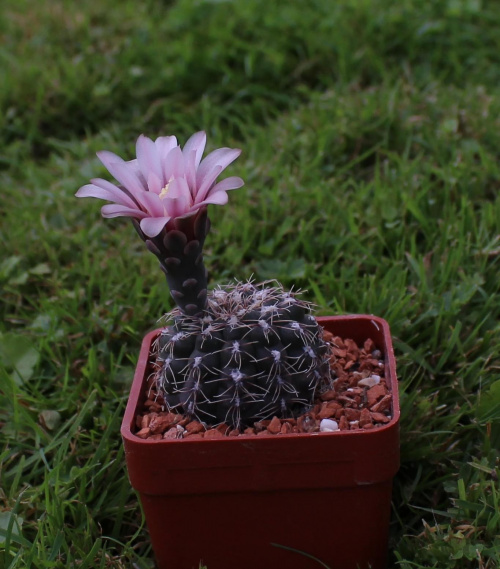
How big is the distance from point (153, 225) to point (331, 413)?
1.54ft

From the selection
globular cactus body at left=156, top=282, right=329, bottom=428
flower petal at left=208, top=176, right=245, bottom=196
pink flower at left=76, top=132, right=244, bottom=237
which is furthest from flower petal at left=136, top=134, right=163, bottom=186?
globular cactus body at left=156, top=282, right=329, bottom=428

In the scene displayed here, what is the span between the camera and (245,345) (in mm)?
1358

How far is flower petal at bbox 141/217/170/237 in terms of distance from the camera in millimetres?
1220

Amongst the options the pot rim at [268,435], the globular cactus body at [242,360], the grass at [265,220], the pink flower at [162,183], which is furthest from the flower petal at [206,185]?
the grass at [265,220]

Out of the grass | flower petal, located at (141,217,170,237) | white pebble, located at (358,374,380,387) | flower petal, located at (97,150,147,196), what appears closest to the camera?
flower petal, located at (141,217,170,237)

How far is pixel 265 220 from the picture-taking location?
2.26 m

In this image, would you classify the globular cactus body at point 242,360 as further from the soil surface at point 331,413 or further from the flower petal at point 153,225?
the flower petal at point 153,225

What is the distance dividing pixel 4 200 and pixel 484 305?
1.55m

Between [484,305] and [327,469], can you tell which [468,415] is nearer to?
[484,305]

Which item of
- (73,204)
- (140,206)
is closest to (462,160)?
(73,204)

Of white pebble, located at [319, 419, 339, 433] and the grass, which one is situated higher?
white pebble, located at [319, 419, 339, 433]

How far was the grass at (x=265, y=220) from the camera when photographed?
1.60 meters

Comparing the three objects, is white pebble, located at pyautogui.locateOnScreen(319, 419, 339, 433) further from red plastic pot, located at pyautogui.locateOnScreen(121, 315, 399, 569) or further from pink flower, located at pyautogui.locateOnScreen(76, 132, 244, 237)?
pink flower, located at pyautogui.locateOnScreen(76, 132, 244, 237)

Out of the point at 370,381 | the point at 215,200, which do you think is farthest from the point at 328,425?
the point at 215,200
